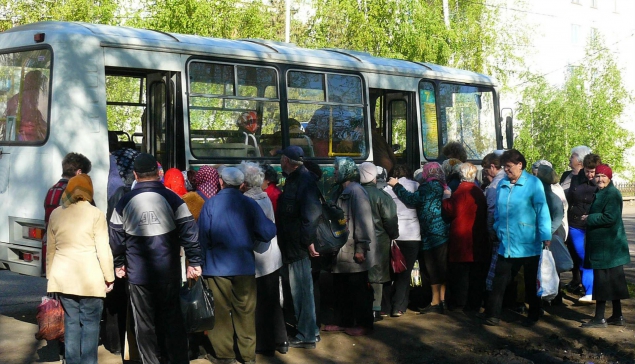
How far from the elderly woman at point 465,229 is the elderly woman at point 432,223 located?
119mm

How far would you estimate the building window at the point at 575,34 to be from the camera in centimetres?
5172

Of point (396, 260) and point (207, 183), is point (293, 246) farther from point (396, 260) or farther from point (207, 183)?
point (396, 260)

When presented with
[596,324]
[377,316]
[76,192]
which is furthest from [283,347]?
[596,324]

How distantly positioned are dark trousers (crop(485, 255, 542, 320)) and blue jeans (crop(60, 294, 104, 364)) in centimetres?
464

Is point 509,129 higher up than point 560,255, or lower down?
higher up

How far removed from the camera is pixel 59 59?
30.9 feet

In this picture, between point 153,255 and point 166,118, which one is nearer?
point 153,255

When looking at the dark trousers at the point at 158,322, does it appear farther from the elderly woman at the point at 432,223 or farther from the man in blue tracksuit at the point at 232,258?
the elderly woman at the point at 432,223

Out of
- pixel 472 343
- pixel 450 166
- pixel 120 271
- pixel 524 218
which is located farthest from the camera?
pixel 450 166

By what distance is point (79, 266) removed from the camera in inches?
266

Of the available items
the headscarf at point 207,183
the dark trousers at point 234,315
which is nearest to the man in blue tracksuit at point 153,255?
the dark trousers at point 234,315

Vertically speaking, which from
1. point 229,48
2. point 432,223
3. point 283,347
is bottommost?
point 283,347

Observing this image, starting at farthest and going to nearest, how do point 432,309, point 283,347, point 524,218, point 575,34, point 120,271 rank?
point 575,34
point 432,309
point 524,218
point 283,347
point 120,271

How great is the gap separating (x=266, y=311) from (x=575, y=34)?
47480mm
